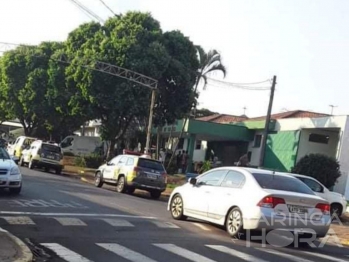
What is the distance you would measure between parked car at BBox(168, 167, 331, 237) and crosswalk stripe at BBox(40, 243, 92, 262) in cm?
390

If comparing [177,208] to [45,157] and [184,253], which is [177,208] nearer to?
[184,253]

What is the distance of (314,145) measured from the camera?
3669 cm

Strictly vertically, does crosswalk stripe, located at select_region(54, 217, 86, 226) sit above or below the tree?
below

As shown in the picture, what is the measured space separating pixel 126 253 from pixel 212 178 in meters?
4.72

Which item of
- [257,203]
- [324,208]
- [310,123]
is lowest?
[257,203]

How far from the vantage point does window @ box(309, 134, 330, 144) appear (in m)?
36.7

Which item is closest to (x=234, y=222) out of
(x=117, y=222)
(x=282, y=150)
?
(x=117, y=222)

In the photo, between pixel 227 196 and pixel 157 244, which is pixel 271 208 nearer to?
pixel 227 196

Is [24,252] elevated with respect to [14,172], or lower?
lower

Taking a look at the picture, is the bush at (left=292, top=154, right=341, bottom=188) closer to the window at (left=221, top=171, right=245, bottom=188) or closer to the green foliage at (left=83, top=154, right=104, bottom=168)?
the window at (left=221, top=171, right=245, bottom=188)

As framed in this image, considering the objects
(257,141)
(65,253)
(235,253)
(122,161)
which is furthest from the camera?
(257,141)

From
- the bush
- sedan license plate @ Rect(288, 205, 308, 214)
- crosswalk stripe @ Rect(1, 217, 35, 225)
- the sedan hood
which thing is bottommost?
crosswalk stripe @ Rect(1, 217, 35, 225)

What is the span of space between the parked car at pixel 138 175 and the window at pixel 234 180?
9.80 metres

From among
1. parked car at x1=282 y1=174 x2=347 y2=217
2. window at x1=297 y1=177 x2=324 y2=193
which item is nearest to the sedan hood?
window at x1=297 y1=177 x2=324 y2=193
